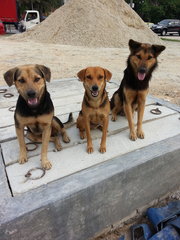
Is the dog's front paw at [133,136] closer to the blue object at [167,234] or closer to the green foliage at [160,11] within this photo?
the blue object at [167,234]

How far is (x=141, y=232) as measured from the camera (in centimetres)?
256

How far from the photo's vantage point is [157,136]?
313 centimetres

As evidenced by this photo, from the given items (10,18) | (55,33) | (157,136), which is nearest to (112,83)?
(157,136)

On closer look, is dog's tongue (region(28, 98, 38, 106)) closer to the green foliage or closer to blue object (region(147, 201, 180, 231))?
blue object (region(147, 201, 180, 231))

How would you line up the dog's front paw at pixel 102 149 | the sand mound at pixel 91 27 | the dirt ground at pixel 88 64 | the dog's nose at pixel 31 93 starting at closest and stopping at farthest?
the dog's nose at pixel 31 93 → the dog's front paw at pixel 102 149 → the dirt ground at pixel 88 64 → the sand mound at pixel 91 27

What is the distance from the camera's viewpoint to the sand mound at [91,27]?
53.4ft

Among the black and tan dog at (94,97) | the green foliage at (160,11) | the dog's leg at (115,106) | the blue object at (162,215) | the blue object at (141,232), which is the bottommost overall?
the blue object at (141,232)

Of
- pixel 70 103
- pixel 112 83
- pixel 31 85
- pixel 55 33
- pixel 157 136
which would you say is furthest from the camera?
pixel 55 33

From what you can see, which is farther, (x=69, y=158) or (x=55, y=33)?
(x=55, y=33)

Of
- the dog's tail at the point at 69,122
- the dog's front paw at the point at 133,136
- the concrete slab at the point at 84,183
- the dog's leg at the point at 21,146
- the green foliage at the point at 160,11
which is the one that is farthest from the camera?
the green foliage at the point at 160,11

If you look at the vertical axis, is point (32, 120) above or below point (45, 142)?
above

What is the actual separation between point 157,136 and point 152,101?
149cm

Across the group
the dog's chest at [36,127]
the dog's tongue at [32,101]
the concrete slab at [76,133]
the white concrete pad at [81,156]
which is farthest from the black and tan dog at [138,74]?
the dog's tongue at [32,101]

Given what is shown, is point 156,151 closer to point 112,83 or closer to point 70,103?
point 70,103
